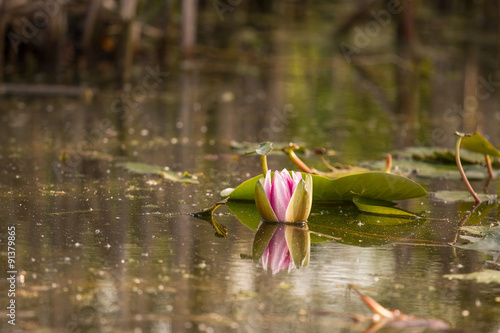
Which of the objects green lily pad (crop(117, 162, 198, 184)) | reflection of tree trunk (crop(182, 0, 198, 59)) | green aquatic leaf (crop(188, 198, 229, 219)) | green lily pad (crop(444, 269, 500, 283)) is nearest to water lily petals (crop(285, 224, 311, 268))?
green aquatic leaf (crop(188, 198, 229, 219))

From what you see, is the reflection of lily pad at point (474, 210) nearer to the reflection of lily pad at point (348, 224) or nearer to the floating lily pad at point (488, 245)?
the reflection of lily pad at point (348, 224)

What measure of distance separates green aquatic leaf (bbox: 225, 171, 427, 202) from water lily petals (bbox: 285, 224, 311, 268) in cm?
29

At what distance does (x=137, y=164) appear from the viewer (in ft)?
10.9

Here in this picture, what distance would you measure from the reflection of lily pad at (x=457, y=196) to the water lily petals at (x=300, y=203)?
66 cm

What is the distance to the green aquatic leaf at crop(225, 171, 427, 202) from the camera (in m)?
2.68

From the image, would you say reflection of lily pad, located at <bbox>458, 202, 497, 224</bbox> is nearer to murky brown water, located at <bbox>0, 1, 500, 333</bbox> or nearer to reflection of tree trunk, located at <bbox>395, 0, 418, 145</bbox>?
murky brown water, located at <bbox>0, 1, 500, 333</bbox>

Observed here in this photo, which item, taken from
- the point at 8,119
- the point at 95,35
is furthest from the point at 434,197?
the point at 95,35

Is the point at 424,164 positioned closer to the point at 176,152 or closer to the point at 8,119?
the point at 176,152

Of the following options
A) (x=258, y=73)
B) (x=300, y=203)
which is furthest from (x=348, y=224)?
(x=258, y=73)

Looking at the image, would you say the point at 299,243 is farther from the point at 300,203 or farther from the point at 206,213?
the point at 206,213

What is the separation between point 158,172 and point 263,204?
2.93ft

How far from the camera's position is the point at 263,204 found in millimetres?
2457

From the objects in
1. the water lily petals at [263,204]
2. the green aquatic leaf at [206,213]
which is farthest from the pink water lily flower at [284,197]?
the green aquatic leaf at [206,213]

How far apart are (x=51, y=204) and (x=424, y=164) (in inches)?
65.2
